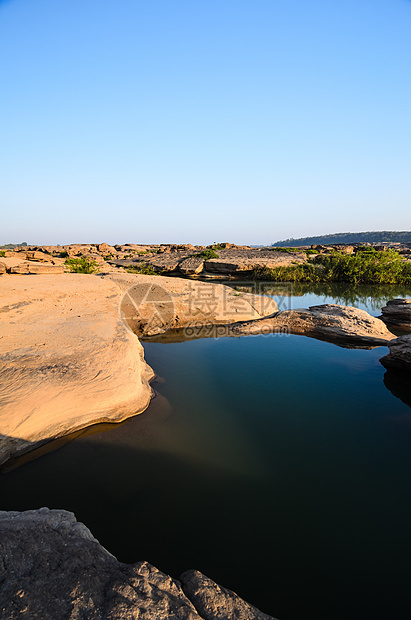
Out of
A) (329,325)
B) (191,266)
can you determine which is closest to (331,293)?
(329,325)

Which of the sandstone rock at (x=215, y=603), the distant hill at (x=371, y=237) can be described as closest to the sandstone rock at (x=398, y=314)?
the sandstone rock at (x=215, y=603)

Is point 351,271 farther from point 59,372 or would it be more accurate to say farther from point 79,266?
point 59,372

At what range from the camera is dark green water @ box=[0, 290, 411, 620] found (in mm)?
2258

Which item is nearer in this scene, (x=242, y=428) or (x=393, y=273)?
(x=242, y=428)

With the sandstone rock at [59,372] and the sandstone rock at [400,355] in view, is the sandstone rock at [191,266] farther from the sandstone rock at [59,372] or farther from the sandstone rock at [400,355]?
the sandstone rock at [400,355]

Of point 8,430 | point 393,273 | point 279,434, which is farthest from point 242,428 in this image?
point 393,273

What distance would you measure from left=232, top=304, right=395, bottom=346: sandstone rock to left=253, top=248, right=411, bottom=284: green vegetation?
9877mm

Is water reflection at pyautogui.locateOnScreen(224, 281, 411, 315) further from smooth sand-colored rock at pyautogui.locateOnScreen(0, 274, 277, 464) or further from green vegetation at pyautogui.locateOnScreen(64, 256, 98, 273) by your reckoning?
green vegetation at pyautogui.locateOnScreen(64, 256, 98, 273)

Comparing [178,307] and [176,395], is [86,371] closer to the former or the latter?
[176,395]

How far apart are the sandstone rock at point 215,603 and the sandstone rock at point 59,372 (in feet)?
7.44

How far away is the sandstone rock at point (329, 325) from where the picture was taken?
301 inches

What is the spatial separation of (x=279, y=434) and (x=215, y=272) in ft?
56.6

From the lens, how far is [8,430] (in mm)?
3082

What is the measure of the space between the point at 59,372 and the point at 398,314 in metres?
9.22
